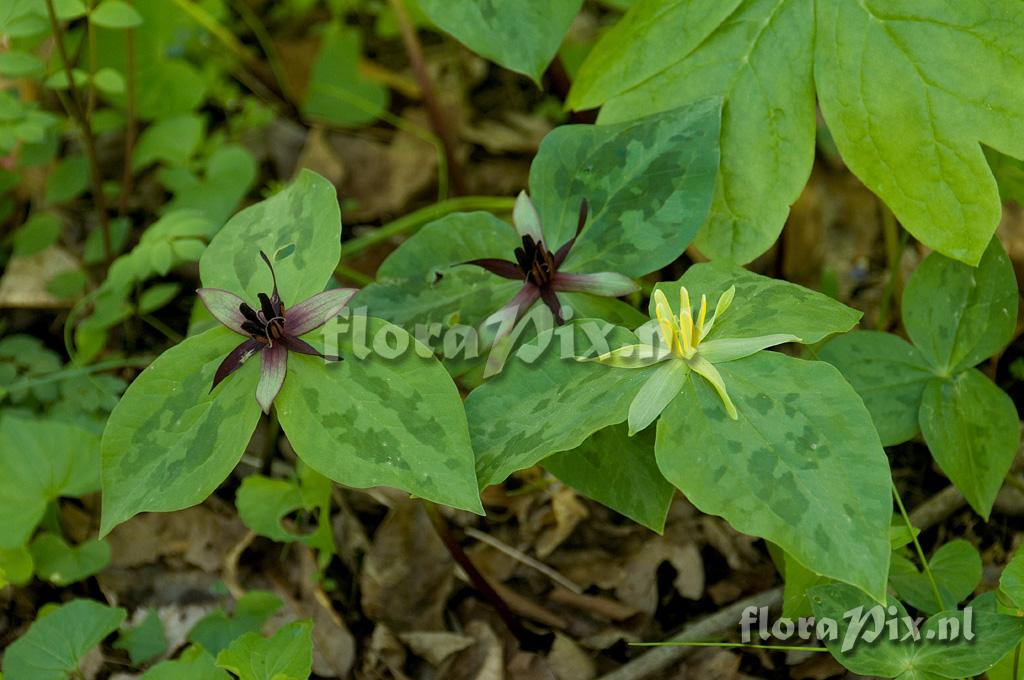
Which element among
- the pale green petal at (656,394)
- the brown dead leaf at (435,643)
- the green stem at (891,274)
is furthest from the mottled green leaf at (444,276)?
the green stem at (891,274)

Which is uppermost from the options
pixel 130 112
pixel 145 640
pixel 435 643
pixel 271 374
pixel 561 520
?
pixel 271 374

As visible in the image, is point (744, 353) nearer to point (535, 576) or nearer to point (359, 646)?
point (535, 576)

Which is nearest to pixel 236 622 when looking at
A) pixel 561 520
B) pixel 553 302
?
pixel 561 520

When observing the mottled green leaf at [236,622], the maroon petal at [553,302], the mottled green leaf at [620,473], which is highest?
the maroon petal at [553,302]

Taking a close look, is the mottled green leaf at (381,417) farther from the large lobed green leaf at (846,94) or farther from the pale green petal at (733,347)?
the large lobed green leaf at (846,94)

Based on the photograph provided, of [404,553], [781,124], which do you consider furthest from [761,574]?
[781,124]

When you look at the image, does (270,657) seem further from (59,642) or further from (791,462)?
(791,462)
